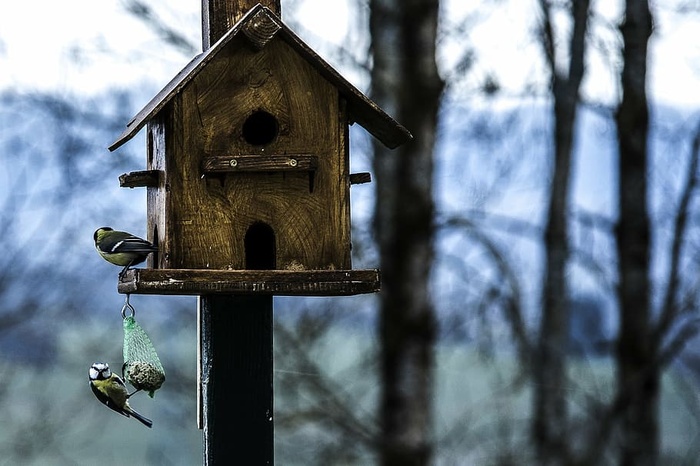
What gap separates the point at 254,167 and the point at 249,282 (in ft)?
1.14

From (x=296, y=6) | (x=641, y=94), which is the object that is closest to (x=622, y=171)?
(x=641, y=94)

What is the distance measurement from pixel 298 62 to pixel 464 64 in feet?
11.9

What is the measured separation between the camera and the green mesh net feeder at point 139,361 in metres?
3.22

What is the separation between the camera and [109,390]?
3.31 meters

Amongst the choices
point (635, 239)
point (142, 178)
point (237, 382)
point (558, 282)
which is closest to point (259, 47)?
point (142, 178)

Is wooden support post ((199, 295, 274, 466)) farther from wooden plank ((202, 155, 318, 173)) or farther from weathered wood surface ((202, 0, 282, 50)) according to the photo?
weathered wood surface ((202, 0, 282, 50))

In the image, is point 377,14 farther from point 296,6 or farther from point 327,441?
point 327,441

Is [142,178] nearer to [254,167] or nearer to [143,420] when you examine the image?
[254,167]

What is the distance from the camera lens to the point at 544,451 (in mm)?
6516

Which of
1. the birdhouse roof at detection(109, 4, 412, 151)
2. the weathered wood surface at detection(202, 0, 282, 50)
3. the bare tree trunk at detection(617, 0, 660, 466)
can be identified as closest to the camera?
the birdhouse roof at detection(109, 4, 412, 151)

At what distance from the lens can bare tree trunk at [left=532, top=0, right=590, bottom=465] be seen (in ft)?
21.5

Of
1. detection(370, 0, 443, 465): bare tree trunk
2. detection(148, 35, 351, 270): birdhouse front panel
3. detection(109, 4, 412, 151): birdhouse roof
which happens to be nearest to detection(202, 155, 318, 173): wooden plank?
detection(148, 35, 351, 270): birdhouse front panel

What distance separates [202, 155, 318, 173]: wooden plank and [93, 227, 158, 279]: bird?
0.29 metres

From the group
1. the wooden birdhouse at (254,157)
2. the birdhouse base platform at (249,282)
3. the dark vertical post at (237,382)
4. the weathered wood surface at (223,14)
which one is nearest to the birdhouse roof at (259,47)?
the wooden birdhouse at (254,157)
